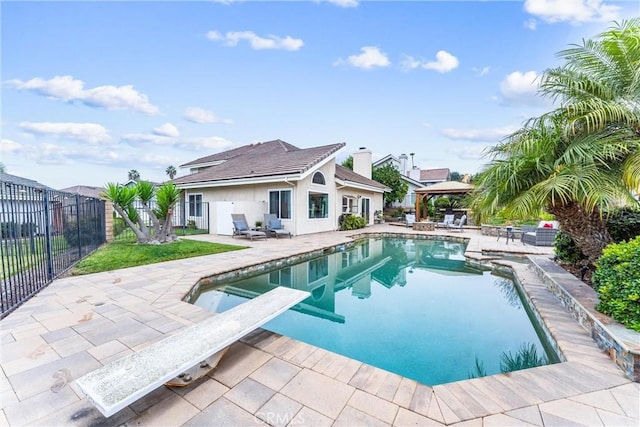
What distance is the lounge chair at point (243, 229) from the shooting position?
13.0 m

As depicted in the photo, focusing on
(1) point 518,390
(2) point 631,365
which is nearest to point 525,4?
(2) point 631,365

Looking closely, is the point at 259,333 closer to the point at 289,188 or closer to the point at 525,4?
the point at 289,188

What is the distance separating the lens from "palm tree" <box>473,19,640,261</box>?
13.9 feet

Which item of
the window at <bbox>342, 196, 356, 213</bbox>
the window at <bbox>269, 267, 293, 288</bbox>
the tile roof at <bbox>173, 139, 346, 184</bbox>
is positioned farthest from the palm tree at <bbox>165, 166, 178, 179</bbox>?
the window at <bbox>269, 267, 293, 288</bbox>

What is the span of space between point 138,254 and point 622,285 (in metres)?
11.0

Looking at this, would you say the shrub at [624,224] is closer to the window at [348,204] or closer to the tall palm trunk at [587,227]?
the tall palm trunk at [587,227]

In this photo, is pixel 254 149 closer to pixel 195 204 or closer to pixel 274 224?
pixel 195 204

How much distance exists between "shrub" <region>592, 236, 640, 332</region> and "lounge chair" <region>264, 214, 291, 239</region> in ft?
37.5

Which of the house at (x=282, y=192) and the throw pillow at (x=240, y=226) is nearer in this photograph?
the throw pillow at (x=240, y=226)

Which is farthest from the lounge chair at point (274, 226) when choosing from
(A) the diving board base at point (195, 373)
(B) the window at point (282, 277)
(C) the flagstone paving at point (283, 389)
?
(A) the diving board base at point (195, 373)

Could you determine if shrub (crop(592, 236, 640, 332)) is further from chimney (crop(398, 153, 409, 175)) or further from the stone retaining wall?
chimney (crop(398, 153, 409, 175))

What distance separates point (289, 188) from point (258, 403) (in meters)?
12.1

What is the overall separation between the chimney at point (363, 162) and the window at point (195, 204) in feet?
42.9

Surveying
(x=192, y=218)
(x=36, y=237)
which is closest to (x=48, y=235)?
(x=36, y=237)
